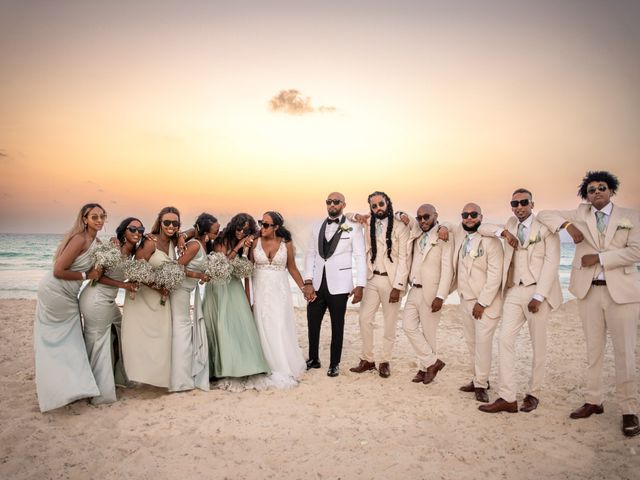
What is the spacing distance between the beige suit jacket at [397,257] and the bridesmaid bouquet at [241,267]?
1.98m

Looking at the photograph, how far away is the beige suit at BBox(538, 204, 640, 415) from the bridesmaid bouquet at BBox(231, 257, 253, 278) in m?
4.03

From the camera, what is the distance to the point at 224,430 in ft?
17.3

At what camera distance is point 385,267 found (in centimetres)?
720

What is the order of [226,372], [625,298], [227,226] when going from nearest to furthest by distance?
[625,298] → [226,372] → [227,226]

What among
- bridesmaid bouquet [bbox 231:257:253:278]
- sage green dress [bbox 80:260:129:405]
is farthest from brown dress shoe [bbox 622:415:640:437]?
sage green dress [bbox 80:260:129:405]

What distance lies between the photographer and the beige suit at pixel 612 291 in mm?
5258

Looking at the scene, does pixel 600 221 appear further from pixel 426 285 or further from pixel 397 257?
pixel 397 257

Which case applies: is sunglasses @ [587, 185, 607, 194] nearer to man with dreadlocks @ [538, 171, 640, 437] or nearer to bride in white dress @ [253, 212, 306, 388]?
man with dreadlocks @ [538, 171, 640, 437]

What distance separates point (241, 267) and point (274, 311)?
2.88 ft

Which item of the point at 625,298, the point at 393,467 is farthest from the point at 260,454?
the point at 625,298

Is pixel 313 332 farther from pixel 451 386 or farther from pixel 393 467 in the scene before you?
pixel 393 467

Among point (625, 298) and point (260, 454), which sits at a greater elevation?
point (625, 298)

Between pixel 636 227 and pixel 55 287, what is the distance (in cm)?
710

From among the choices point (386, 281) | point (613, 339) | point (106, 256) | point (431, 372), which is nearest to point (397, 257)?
point (386, 281)
